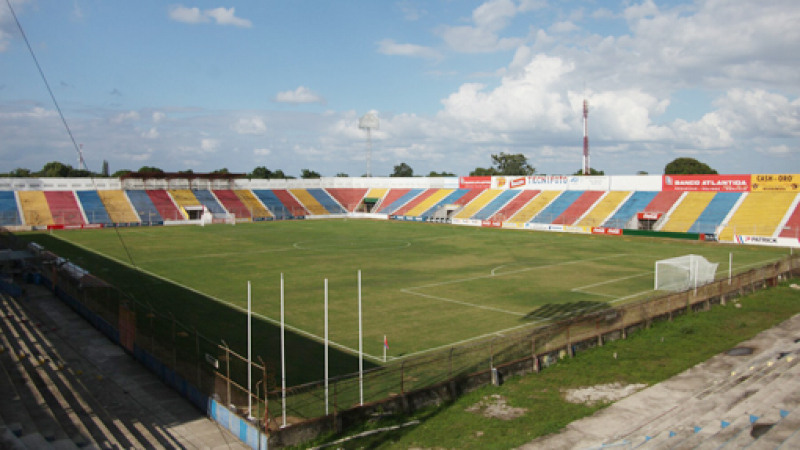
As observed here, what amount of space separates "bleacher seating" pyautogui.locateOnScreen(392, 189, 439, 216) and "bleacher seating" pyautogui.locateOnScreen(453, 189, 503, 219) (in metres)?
9.39

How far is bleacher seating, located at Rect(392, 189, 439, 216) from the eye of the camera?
9353 centimetres

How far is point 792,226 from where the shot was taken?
185ft

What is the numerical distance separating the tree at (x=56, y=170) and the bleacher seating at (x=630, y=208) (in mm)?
123621

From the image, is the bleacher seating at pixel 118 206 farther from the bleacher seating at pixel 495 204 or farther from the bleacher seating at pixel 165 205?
the bleacher seating at pixel 495 204

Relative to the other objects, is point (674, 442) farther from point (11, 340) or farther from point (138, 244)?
point (138, 244)

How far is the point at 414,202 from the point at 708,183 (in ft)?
140

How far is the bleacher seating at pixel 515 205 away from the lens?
265 ft

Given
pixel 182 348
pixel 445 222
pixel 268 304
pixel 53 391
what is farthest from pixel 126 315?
Result: pixel 445 222

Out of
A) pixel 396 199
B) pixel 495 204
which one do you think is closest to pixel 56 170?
pixel 396 199

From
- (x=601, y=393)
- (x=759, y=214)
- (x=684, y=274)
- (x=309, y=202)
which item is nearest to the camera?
(x=601, y=393)

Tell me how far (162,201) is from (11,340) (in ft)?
224

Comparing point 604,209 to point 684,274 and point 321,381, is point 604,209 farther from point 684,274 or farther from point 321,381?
point 321,381

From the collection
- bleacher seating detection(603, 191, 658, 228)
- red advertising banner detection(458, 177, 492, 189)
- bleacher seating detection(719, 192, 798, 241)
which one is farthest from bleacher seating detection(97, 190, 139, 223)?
bleacher seating detection(719, 192, 798, 241)

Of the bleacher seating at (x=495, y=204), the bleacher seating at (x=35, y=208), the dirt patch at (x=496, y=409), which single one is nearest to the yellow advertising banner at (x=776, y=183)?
the bleacher seating at (x=495, y=204)
